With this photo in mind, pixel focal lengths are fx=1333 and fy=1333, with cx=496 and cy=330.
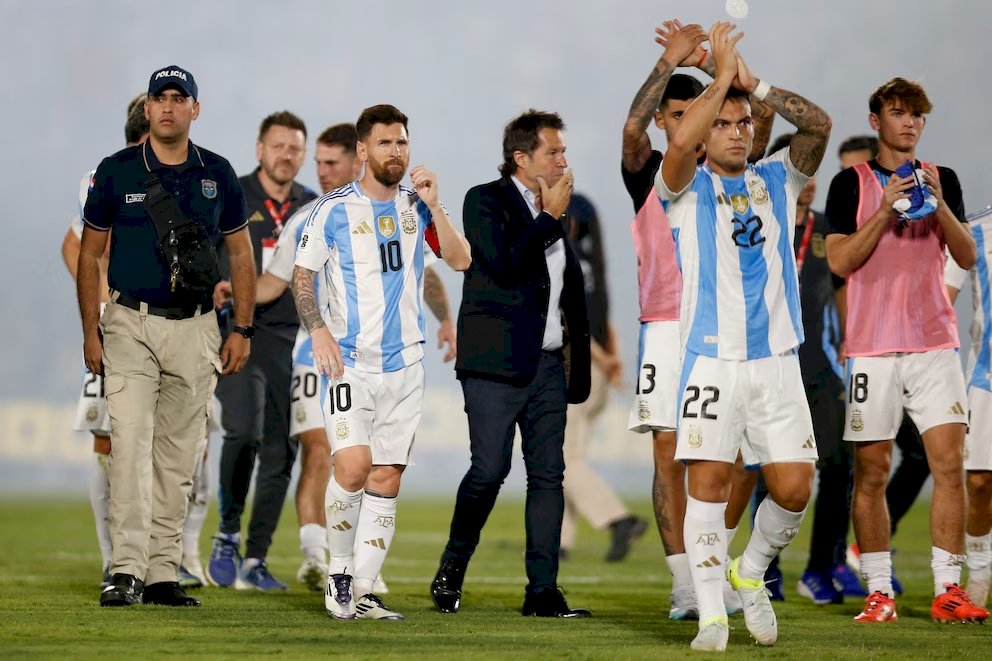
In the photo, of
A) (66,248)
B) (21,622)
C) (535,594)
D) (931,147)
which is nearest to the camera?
(21,622)

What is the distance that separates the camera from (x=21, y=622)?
5.30 metres

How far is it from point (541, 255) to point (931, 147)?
717cm

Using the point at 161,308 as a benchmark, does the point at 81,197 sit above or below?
above

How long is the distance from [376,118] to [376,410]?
4.23 feet

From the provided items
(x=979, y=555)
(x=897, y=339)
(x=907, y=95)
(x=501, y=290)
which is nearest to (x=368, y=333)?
(x=501, y=290)

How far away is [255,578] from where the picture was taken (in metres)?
7.36

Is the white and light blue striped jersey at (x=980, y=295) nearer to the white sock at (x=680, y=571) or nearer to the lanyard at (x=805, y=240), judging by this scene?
the lanyard at (x=805, y=240)

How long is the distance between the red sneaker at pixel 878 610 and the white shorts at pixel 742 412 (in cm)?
147

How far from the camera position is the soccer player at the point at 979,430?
6.59m

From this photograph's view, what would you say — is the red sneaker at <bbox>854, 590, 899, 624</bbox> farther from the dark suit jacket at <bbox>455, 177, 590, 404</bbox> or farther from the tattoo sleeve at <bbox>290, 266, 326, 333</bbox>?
the tattoo sleeve at <bbox>290, 266, 326, 333</bbox>

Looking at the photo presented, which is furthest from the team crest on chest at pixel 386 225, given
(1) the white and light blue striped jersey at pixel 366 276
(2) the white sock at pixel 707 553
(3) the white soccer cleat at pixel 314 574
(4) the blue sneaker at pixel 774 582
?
(4) the blue sneaker at pixel 774 582

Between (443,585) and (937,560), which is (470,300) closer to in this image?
(443,585)

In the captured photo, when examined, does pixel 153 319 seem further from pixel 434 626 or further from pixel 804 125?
pixel 804 125

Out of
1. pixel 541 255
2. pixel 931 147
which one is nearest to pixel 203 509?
pixel 541 255
